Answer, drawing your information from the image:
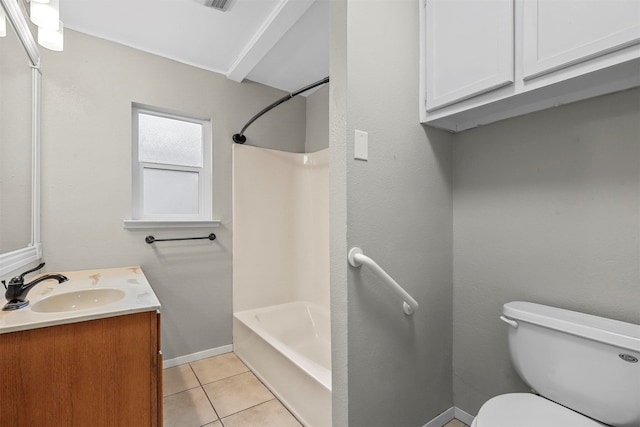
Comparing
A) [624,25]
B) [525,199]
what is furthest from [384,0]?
[525,199]

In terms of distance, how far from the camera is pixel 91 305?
58.6 inches

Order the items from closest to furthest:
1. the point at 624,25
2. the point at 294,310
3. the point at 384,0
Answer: the point at 624,25
the point at 384,0
the point at 294,310

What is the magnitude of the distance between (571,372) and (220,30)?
2567mm

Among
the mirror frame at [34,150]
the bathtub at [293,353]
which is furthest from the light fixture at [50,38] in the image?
the bathtub at [293,353]

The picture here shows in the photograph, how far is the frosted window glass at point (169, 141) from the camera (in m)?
2.28

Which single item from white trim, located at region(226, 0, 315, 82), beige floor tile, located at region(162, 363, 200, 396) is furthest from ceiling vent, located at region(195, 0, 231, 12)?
beige floor tile, located at region(162, 363, 200, 396)

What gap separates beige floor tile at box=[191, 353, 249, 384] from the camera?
2.15m

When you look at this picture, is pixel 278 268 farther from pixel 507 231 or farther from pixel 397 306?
pixel 507 231

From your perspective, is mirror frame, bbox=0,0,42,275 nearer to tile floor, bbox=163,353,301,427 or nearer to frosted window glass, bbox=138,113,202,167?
frosted window glass, bbox=138,113,202,167

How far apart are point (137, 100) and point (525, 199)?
253cm

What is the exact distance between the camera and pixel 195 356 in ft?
7.79

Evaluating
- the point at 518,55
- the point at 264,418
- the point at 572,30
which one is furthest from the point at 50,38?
the point at 264,418

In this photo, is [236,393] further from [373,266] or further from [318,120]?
[318,120]

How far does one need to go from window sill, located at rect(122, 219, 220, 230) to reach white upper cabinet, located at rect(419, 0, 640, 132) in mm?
1787
